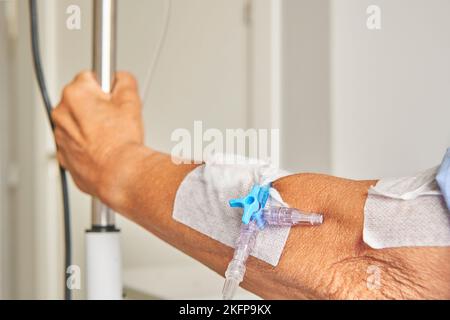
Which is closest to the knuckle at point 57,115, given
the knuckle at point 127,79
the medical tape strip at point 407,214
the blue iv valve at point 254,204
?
the knuckle at point 127,79

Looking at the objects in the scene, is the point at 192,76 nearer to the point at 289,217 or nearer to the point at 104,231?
the point at 104,231

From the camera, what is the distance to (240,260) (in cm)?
51

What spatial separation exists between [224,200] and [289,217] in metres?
0.11

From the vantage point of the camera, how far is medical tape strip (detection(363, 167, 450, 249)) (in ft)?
1.47

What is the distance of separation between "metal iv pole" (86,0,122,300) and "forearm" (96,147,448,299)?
0.45 feet

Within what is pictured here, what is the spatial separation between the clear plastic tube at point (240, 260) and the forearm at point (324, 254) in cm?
4

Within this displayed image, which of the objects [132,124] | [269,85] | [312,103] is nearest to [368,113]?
[312,103]

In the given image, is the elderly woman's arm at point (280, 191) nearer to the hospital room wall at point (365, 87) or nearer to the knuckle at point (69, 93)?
the knuckle at point (69, 93)

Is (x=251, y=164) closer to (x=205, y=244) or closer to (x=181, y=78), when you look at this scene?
(x=205, y=244)

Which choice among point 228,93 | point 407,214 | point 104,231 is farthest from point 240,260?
point 228,93

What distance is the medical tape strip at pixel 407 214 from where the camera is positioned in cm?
45

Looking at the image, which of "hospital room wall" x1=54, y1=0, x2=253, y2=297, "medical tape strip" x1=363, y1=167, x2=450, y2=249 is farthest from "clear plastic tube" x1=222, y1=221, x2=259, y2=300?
"hospital room wall" x1=54, y1=0, x2=253, y2=297
